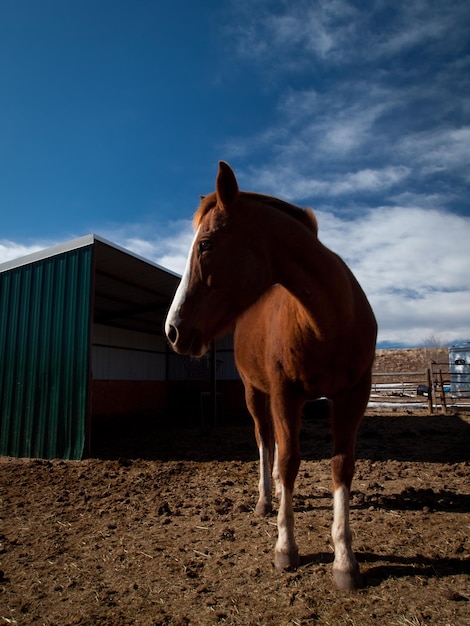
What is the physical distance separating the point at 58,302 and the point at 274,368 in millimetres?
6528

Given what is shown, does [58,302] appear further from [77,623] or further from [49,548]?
[77,623]

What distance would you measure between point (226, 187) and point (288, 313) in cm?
91

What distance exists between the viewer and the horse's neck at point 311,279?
7.79 feet

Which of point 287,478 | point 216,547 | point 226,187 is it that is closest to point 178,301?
point 226,187

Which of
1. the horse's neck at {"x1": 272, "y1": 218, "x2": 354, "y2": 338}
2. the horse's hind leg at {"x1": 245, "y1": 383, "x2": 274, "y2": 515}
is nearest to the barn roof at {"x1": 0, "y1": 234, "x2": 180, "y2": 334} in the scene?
the horse's hind leg at {"x1": 245, "y1": 383, "x2": 274, "y2": 515}

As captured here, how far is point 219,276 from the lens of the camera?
2168 mm

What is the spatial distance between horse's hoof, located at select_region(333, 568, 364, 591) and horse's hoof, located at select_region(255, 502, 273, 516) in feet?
4.68

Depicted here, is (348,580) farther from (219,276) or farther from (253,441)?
(253,441)

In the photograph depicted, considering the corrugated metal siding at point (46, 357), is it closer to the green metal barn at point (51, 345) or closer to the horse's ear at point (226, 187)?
the green metal barn at point (51, 345)

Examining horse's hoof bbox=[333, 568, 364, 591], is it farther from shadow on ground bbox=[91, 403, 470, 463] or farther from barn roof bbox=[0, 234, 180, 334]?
barn roof bbox=[0, 234, 180, 334]

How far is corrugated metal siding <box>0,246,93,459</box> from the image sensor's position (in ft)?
24.4

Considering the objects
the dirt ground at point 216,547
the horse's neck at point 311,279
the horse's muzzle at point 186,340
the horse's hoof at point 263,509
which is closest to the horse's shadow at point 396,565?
the dirt ground at point 216,547

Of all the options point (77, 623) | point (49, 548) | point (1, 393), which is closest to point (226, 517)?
point (49, 548)

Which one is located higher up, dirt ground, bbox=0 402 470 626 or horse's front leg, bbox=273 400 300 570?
horse's front leg, bbox=273 400 300 570
